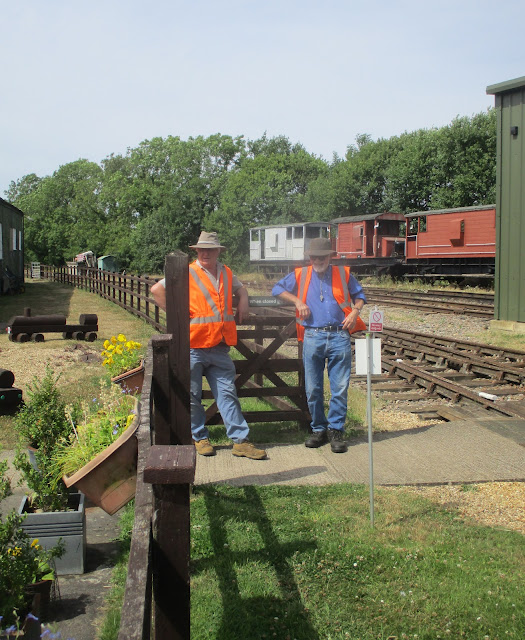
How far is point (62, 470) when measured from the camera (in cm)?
428

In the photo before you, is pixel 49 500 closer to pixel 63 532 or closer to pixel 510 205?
pixel 63 532

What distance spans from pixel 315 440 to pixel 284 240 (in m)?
37.0

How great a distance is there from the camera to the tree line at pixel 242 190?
160 ft

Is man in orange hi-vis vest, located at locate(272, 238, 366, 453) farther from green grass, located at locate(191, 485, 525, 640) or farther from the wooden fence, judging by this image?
green grass, located at locate(191, 485, 525, 640)

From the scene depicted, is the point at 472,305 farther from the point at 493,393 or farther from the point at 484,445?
the point at 484,445

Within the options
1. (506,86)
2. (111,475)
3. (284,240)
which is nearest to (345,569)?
(111,475)

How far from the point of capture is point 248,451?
19.8 ft

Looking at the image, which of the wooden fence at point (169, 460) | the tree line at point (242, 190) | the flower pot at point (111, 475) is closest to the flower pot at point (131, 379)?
the wooden fence at point (169, 460)

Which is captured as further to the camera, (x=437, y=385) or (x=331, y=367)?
(x=437, y=385)

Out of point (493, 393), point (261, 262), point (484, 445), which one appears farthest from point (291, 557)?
point (261, 262)

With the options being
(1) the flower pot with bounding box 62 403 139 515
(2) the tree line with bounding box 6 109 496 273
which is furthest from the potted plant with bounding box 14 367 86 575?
(2) the tree line with bounding box 6 109 496 273

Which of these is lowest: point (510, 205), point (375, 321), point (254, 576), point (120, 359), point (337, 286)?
point (254, 576)

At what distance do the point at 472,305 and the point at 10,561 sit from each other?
1740cm

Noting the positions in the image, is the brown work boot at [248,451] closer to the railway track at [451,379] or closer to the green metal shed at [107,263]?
the railway track at [451,379]
